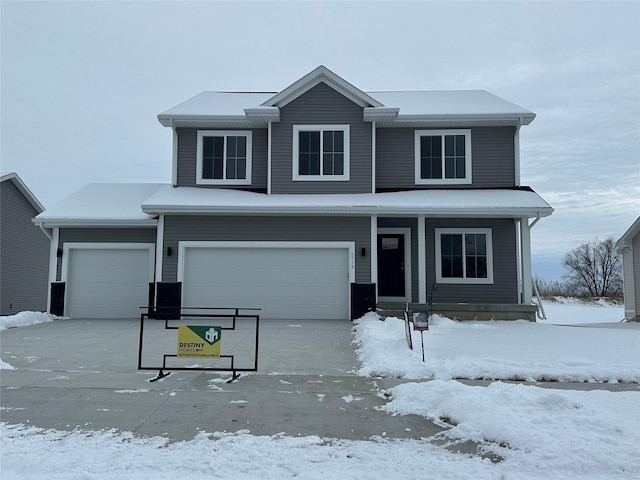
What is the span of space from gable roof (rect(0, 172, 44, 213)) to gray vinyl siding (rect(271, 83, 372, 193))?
44.0ft

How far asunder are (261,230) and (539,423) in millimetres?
10103

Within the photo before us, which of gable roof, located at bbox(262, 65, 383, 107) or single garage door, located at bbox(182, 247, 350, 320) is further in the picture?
gable roof, located at bbox(262, 65, 383, 107)

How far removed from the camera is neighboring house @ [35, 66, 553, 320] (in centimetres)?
1322

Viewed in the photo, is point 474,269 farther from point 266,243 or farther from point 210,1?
point 210,1

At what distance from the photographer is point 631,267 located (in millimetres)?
18922

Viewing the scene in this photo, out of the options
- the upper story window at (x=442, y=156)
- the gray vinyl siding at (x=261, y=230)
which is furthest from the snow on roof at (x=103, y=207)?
the upper story window at (x=442, y=156)

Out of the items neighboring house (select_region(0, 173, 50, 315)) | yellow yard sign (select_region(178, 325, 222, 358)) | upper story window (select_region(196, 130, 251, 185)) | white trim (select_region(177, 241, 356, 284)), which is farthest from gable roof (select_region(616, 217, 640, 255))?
neighboring house (select_region(0, 173, 50, 315))

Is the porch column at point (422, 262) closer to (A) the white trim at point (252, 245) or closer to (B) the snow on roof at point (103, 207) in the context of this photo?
(A) the white trim at point (252, 245)

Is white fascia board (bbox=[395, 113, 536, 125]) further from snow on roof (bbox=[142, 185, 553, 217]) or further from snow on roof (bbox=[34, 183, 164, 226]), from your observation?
snow on roof (bbox=[34, 183, 164, 226])

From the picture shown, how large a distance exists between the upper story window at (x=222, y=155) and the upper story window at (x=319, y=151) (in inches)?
71.8

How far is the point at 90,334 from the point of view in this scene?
1068cm

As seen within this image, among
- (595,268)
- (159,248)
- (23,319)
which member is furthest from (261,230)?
(595,268)

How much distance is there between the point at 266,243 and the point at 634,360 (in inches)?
361

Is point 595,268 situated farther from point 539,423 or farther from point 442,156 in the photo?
point 539,423
